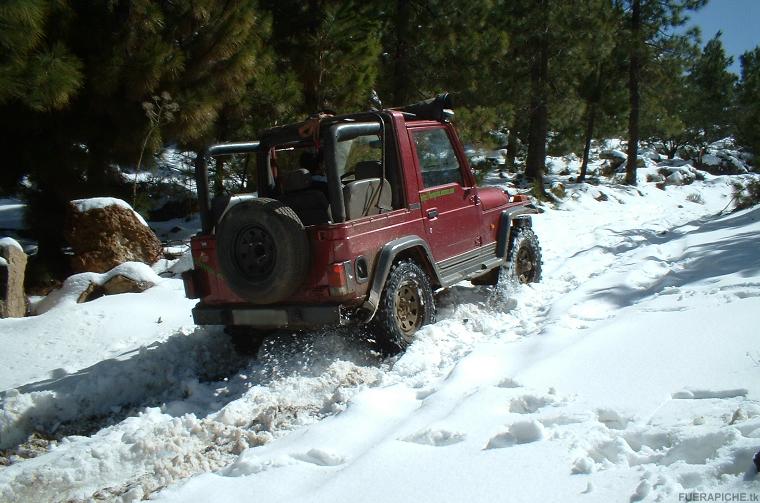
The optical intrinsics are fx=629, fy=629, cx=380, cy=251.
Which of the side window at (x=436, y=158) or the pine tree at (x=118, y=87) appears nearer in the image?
the side window at (x=436, y=158)

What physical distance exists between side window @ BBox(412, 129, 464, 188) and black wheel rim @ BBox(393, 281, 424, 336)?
3.28ft

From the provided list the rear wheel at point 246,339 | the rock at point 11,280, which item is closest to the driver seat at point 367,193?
the rear wheel at point 246,339

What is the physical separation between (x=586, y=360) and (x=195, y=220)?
9849 millimetres

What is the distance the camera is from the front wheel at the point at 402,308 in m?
4.94

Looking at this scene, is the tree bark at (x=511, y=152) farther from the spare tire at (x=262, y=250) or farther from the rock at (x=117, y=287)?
the spare tire at (x=262, y=250)

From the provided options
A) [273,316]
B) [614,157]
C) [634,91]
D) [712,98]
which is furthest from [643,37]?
[273,316]

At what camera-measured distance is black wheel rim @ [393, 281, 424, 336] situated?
17.0ft

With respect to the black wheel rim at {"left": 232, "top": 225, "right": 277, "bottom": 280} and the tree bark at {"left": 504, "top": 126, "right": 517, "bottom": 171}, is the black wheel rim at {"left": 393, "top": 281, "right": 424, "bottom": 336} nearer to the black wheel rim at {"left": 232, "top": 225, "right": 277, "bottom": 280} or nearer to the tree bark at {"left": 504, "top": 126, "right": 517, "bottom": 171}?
the black wheel rim at {"left": 232, "top": 225, "right": 277, "bottom": 280}

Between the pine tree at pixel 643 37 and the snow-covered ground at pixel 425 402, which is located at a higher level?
the pine tree at pixel 643 37

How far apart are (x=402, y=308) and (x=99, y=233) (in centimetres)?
485

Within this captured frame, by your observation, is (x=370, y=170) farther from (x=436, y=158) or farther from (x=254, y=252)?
(x=254, y=252)

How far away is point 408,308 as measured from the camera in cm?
532

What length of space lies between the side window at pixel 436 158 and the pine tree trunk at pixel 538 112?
10.8m

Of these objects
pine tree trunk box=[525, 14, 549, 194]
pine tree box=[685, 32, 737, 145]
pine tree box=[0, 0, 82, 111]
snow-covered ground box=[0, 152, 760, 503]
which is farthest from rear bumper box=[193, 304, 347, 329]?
pine tree box=[685, 32, 737, 145]
